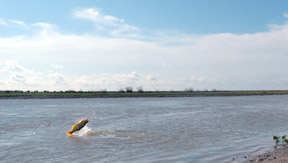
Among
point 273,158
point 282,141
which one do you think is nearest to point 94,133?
point 282,141

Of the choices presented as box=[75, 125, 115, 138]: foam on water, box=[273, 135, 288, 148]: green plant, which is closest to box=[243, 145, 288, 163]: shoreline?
box=[273, 135, 288, 148]: green plant

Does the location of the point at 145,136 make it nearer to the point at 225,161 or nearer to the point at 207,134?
the point at 207,134

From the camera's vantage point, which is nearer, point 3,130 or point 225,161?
point 225,161

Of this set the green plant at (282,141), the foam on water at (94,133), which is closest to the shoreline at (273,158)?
the green plant at (282,141)

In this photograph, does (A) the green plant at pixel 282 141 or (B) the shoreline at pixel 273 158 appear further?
(A) the green plant at pixel 282 141

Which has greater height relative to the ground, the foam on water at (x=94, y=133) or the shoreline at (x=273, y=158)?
the shoreline at (x=273, y=158)

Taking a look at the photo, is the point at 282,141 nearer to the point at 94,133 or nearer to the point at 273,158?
the point at 273,158

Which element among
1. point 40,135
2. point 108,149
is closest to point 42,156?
point 108,149

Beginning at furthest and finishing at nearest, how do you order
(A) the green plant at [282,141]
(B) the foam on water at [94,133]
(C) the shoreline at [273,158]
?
1. (B) the foam on water at [94,133]
2. (A) the green plant at [282,141]
3. (C) the shoreline at [273,158]

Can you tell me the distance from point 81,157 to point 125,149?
225 centimetres

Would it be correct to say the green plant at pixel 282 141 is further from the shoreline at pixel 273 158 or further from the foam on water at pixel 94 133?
the foam on water at pixel 94 133

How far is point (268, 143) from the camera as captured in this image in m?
14.7

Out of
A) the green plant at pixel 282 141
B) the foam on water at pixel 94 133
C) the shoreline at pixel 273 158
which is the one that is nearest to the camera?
the shoreline at pixel 273 158

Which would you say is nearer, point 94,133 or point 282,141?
point 282,141
